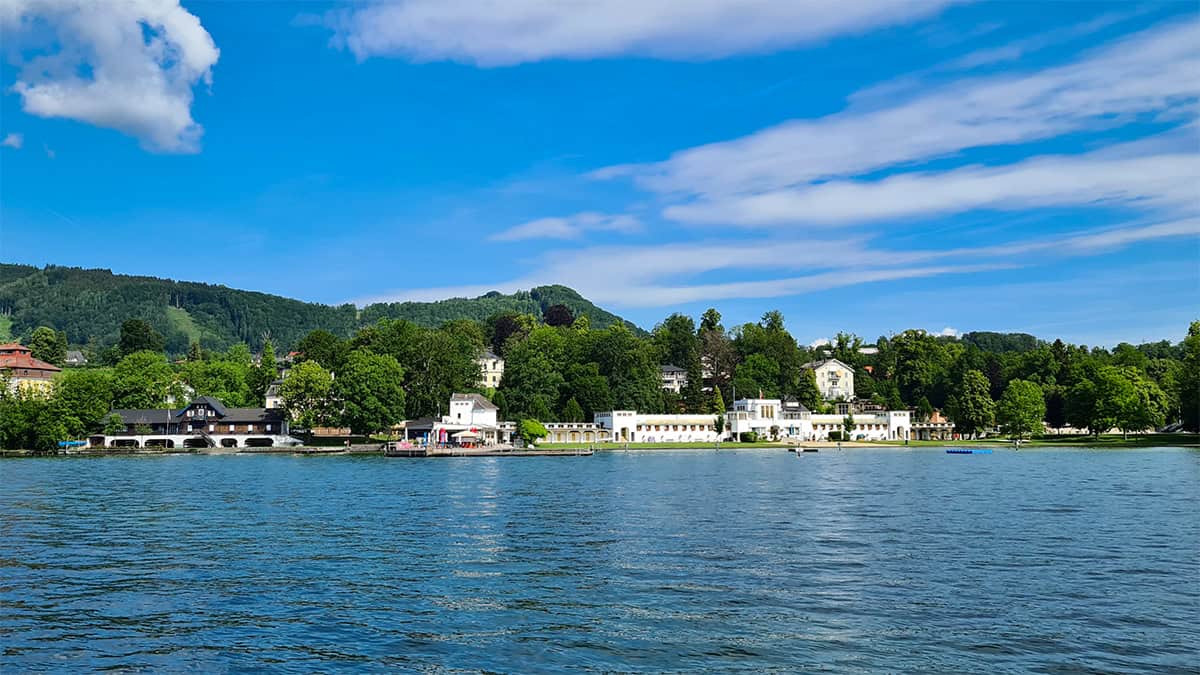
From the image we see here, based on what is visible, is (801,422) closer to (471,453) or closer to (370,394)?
(471,453)

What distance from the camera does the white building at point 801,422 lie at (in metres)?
135

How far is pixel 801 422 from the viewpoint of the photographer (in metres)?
138

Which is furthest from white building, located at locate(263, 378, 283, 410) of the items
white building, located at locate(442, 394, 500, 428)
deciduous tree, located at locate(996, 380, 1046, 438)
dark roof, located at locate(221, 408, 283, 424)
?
deciduous tree, located at locate(996, 380, 1046, 438)

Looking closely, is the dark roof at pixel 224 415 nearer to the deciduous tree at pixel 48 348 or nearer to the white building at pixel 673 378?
the white building at pixel 673 378

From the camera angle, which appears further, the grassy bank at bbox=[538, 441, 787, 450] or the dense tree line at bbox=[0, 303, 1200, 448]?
the grassy bank at bbox=[538, 441, 787, 450]

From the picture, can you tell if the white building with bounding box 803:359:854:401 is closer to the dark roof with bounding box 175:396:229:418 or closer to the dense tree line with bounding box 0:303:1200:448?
the dense tree line with bounding box 0:303:1200:448

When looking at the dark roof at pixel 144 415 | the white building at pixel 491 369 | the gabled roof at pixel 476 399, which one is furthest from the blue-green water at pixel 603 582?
the white building at pixel 491 369

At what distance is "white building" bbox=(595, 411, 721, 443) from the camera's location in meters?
128

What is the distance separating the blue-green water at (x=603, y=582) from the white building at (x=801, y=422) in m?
88.2

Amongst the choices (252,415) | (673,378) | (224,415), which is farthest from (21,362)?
(673,378)

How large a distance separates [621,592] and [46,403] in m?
104

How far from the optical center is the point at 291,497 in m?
45.9

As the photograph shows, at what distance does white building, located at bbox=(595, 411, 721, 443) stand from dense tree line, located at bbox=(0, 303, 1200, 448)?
3.14 metres

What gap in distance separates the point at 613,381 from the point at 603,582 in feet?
365
